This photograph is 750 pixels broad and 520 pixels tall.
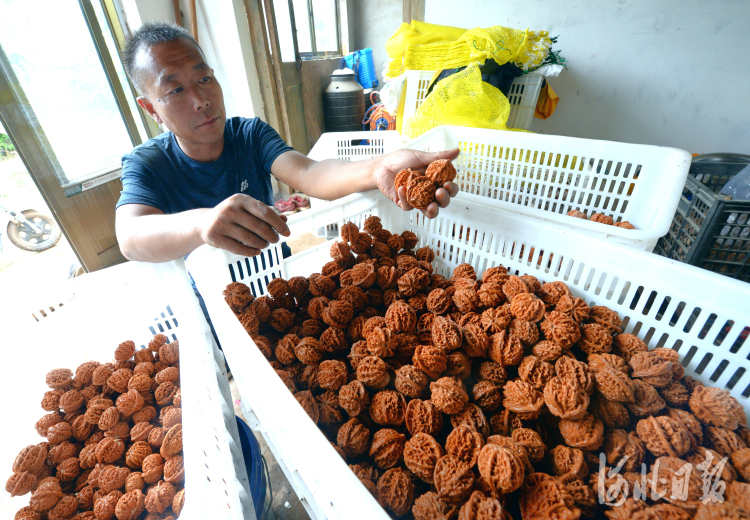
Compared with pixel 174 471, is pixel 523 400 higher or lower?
higher

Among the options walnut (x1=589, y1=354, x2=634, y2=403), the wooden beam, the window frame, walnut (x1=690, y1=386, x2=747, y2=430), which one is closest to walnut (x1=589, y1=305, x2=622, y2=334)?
walnut (x1=589, y1=354, x2=634, y2=403)

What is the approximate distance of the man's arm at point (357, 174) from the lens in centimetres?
108

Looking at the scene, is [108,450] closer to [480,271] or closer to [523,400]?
[523,400]

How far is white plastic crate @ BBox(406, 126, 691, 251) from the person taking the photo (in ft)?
3.68

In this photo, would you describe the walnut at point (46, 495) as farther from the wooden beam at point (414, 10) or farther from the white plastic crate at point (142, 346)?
the wooden beam at point (414, 10)

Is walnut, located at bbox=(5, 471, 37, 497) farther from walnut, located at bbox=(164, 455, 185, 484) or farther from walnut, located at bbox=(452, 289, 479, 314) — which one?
walnut, located at bbox=(452, 289, 479, 314)

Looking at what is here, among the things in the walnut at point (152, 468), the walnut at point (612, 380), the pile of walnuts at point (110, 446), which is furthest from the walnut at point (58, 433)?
the walnut at point (612, 380)

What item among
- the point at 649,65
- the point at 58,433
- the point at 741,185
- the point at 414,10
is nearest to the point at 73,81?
the point at 58,433

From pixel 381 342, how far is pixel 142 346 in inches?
48.3

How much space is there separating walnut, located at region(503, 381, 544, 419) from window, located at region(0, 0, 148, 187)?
341 centimetres

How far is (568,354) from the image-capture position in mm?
919

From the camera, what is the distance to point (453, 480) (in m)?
0.69

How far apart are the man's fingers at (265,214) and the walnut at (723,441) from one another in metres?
1.15

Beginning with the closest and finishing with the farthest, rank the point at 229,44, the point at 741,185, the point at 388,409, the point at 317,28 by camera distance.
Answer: the point at 388,409 → the point at 741,185 → the point at 229,44 → the point at 317,28
